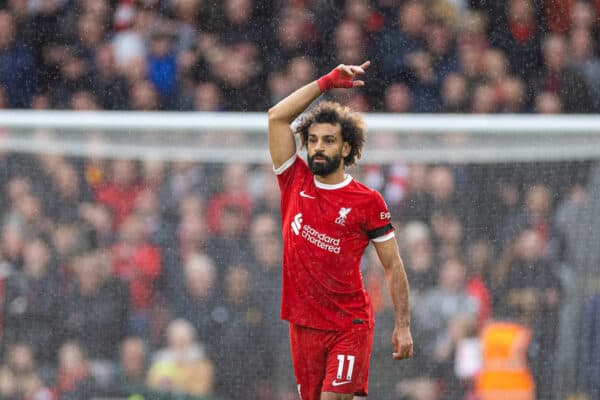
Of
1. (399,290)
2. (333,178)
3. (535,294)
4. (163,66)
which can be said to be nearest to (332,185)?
(333,178)

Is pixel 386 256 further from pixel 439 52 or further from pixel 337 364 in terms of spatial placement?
pixel 439 52

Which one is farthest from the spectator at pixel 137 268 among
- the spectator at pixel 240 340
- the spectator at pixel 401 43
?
the spectator at pixel 401 43

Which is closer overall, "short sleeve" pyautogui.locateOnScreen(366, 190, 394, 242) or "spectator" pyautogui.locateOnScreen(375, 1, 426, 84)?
"short sleeve" pyautogui.locateOnScreen(366, 190, 394, 242)

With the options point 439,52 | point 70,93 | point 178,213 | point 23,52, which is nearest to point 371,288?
point 178,213

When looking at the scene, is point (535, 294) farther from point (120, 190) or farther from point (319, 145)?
point (120, 190)

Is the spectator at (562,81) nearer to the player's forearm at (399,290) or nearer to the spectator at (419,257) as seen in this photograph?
the spectator at (419,257)

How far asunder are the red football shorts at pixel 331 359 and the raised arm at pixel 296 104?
93 centimetres

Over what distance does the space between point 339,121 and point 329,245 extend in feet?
2.06

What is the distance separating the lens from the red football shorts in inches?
205

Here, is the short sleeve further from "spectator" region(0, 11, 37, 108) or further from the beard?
"spectator" region(0, 11, 37, 108)

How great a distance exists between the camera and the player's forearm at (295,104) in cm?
523

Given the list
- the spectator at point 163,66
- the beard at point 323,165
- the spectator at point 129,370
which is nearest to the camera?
the beard at point 323,165

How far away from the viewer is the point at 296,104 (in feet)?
17.2

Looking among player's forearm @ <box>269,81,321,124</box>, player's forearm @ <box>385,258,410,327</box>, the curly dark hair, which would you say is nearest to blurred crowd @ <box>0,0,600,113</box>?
the curly dark hair
